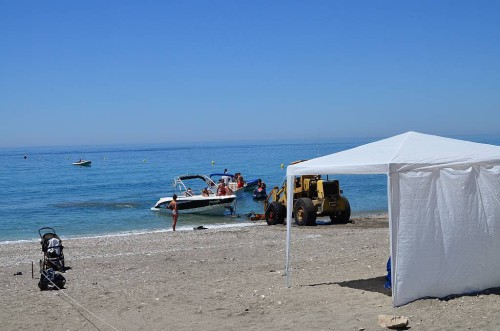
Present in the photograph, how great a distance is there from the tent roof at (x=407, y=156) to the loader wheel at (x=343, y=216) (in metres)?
13.6

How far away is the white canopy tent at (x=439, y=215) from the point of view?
8.18 m

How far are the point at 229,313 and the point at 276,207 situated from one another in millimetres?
14864

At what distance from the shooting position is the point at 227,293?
10188 mm

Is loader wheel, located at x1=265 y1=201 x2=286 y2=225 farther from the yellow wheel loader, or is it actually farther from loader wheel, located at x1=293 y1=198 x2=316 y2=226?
loader wheel, located at x1=293 y1=198 x2=316 y2=226

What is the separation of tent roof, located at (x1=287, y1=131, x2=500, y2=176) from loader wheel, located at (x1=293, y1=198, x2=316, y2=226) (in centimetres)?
1208

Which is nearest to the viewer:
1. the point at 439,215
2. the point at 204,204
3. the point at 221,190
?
the point at 439,215

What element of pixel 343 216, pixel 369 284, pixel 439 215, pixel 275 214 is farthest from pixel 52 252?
pixel 343 216

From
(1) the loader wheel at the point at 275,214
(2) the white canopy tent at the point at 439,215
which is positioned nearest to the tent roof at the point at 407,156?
(2) the white canopy tent at the point at 439,215

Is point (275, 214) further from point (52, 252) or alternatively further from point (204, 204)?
point (52, 252)

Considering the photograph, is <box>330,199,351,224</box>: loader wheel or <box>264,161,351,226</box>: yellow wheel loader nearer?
<box>264,161,351,226</box>: yellow wheel loader

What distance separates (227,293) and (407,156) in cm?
383

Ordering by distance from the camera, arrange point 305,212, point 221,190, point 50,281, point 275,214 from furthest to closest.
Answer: point 221,190
point 275,214
point 305,212
point 50,281

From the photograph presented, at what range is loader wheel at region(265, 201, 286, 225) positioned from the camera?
2358 cm

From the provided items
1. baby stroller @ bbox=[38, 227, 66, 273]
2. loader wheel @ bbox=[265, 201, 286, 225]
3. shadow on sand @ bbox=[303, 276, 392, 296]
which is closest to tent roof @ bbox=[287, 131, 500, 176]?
shadow on sand @ bbox=[303, 276, 392, 296]
